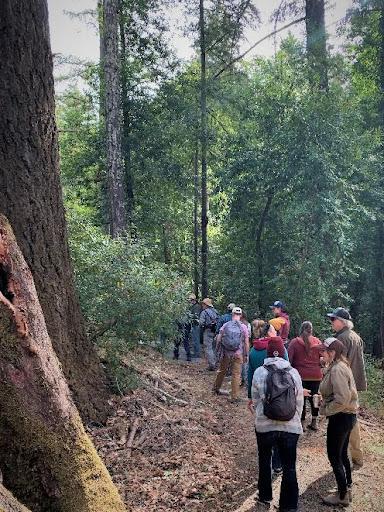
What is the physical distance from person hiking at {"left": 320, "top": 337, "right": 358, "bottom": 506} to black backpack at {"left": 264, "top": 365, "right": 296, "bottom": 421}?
2.19 feet

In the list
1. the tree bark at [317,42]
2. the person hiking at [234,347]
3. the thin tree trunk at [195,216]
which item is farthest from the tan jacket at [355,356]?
the thin tree trunk at [195,216]

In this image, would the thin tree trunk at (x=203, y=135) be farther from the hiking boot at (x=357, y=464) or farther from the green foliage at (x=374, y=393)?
the hiking boot at (x=357, y=464)

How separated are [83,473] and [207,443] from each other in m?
3.35

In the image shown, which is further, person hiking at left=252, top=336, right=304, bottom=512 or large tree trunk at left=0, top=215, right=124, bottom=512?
person hiking at left=252, top=336, right=304, bottom=512

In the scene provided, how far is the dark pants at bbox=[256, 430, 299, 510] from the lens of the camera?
517cm

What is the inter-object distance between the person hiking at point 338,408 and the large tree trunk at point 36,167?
333 cm

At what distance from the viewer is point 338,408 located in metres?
5.39

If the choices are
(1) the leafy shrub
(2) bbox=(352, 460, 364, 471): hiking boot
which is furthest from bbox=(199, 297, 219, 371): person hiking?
(2) bbox=(352, 460, 364, 471): hiking boot

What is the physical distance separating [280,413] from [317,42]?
540 inches

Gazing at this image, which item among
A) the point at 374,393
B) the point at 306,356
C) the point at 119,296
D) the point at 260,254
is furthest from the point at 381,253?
the point at 119,296

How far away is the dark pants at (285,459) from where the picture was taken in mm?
5168

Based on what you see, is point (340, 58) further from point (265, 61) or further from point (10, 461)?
point (10, 461)

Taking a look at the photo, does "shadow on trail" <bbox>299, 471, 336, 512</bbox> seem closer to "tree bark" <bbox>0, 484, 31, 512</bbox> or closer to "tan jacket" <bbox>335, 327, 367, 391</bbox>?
"tan jacket" <bbox>335, 327, 367, 391</bbox>

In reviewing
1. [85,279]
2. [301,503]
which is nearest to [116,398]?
[85,279]
